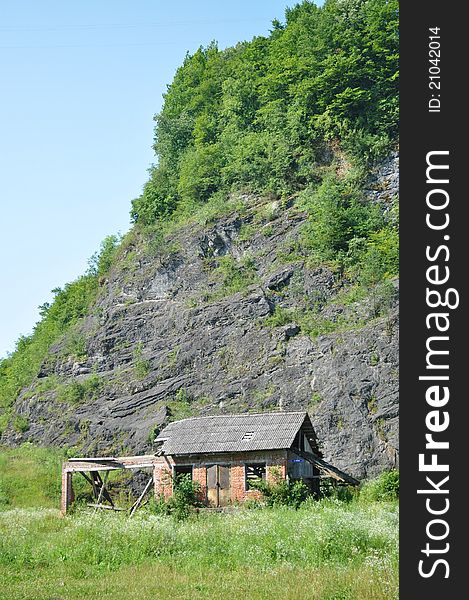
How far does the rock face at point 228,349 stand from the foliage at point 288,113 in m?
2.89

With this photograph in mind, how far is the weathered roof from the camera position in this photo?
1182 inches

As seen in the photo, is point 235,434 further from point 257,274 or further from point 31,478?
point 257,274

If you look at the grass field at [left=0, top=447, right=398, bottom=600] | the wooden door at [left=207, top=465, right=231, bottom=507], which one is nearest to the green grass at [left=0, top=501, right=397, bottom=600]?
the grass field at [left=0, top=447, right=398, bottom=600]

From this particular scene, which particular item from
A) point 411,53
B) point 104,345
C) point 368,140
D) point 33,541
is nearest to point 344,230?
point 368,140

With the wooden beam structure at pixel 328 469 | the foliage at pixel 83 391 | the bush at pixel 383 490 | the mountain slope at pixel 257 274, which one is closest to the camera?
the bush at pixel 383 490

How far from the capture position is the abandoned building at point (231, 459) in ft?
98.5

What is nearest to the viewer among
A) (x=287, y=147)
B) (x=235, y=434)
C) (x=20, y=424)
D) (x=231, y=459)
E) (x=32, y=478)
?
(x=231, y=459)

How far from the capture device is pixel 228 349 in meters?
41.4

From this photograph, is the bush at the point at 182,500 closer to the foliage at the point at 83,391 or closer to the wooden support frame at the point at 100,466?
the wooden support frame at the point at 100,466

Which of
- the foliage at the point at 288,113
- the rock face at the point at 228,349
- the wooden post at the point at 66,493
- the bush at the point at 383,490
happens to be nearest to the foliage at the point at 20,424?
the rock face at the point at 228,349

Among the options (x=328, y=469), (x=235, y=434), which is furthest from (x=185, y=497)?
(x=328, y=469)

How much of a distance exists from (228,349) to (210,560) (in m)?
25.0

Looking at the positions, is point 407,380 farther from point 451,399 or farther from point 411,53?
point 411,53

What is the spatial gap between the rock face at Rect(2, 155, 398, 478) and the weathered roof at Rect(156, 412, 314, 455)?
4.48 m
